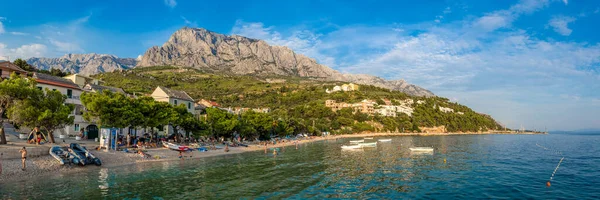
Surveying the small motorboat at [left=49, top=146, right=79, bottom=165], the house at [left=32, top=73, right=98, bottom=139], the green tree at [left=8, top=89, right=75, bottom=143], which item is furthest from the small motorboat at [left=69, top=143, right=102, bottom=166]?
the house at [left=32, top=73, right=98, bottom=139]

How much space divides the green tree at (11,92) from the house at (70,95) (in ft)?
52.8

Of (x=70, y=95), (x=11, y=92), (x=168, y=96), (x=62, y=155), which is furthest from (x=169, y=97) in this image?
(x=62, y=155)

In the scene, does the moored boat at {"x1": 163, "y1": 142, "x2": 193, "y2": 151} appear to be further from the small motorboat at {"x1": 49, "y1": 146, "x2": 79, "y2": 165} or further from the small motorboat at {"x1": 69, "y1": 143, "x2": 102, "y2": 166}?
the small motorboat at {"x1": 49, "y1": 146, "x2": 79, "y2": 165}

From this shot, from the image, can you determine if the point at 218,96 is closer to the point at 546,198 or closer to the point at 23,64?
the point at 23,64

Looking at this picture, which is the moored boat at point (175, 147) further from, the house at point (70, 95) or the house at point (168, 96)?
the house at point (168, 96)

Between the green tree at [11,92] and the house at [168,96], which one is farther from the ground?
the house at [168,96]

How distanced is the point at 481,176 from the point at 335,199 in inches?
819

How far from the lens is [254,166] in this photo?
42.3 metres

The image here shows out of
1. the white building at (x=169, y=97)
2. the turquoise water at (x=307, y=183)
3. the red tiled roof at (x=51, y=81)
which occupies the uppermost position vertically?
the red tiled roof at (x=51, y=81)

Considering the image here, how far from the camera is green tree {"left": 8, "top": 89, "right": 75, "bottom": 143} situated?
123 ft

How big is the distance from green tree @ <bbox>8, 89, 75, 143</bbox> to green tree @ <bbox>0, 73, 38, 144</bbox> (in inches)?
27.9

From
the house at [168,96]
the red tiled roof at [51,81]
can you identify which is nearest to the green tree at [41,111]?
the red tiled roof at [51,81]

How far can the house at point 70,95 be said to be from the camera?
54750mm

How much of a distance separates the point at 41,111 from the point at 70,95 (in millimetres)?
22029
